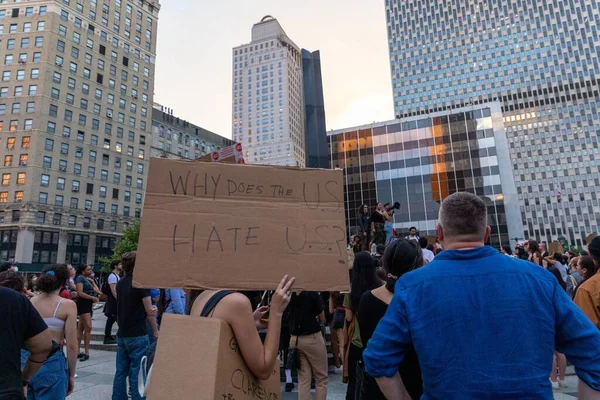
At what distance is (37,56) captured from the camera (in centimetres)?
6059

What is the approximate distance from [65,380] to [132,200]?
7115 cm

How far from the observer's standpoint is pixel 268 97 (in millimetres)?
146625

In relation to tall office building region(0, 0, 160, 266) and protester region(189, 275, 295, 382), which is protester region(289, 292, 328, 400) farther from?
tall office building region(0, 0, 160, 266)

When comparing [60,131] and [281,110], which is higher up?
[281,110]

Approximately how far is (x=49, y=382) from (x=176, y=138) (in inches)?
3279

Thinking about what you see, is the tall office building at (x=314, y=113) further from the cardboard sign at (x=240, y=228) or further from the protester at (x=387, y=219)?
the cardboard sign at (x=240, y=228)

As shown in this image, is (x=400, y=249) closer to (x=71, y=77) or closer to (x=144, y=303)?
(x=144, y=303)

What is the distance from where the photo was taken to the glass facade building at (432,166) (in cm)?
5241

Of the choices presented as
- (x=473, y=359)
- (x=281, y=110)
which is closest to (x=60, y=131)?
(x=473, y=359)

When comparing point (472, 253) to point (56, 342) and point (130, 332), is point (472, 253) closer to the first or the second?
point (56, 342)

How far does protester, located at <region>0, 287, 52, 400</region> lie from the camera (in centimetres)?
268

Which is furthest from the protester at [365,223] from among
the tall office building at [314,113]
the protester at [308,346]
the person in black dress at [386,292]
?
the person in black dress at [386,292]

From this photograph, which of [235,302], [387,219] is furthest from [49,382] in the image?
[387,219]

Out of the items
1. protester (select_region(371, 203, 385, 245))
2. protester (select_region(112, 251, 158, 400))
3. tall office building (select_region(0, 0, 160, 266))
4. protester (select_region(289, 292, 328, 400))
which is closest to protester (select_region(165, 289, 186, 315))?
protester (select_region(112, 251, 158, 400))
